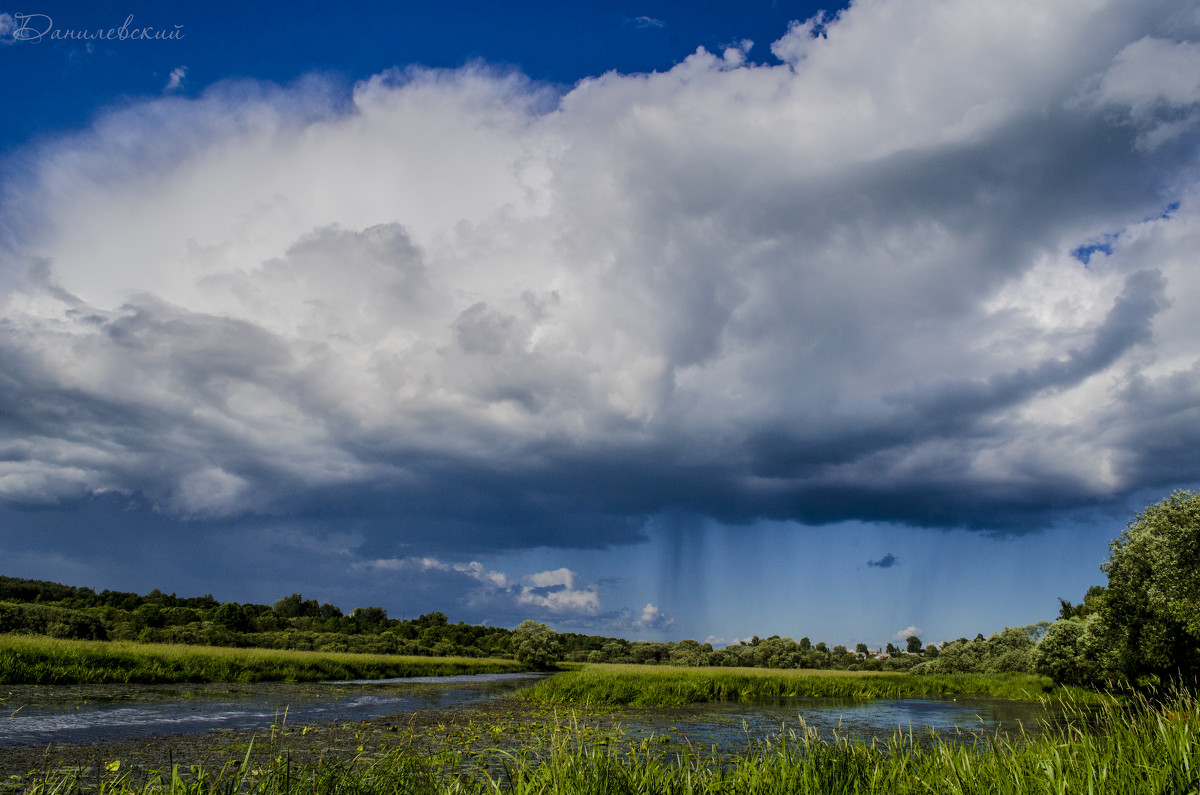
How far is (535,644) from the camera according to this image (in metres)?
72.1

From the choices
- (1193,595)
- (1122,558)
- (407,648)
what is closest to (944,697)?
(1122,558)

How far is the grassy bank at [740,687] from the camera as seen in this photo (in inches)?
1251

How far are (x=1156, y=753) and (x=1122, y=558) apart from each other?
34982 mm

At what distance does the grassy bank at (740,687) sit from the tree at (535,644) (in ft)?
94.7

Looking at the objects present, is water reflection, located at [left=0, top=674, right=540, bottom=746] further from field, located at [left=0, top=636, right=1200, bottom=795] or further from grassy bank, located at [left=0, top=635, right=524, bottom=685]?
field, located at [left=0, top=636, right=1200, bottom=795]

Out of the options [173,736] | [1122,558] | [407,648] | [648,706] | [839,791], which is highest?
[1122,558]

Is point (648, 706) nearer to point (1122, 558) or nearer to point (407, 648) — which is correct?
point (1122, 558)

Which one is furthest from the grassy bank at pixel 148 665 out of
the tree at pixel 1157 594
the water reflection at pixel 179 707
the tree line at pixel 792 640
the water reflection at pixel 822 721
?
the tree at pixel 1157 594

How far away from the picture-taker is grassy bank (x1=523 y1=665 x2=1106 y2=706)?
31766mm

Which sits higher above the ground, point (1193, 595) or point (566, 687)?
point (1193, 595)

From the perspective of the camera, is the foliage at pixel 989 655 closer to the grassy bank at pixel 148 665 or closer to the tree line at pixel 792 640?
the tree line at pixel 792 640

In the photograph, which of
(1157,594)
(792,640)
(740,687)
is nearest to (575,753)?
(740,687)

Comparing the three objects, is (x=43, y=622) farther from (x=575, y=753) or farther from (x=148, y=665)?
(x=575, y=753)

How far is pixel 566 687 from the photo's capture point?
32.3m
